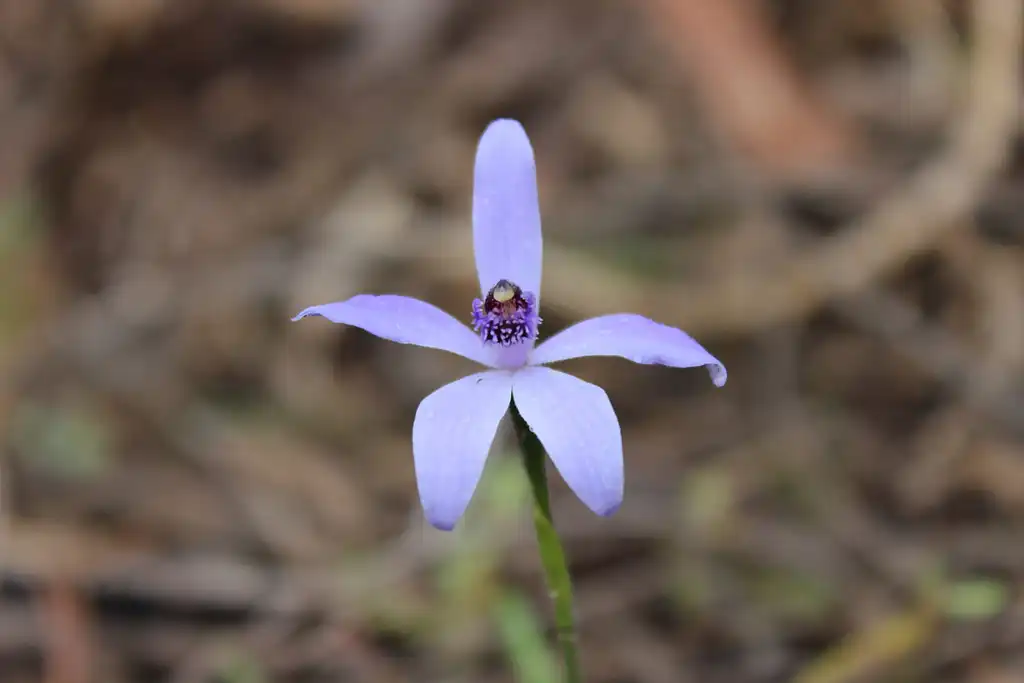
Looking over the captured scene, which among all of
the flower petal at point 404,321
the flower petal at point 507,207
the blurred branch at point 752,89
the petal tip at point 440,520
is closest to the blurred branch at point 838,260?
the blurred branch at point 752,89

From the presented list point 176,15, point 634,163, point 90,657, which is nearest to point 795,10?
point 634,163

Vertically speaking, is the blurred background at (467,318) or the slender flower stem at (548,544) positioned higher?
the blurred background at (467,318)

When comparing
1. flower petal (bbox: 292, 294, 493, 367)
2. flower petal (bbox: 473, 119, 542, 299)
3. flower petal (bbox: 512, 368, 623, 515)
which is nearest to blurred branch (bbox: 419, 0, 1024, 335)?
→ flower petal (bbox: 473, 119, 542, 299)

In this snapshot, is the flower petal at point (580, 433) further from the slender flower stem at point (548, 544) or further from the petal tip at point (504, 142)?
the petal tip at point (504, 142)

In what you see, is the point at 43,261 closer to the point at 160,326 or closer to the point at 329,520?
the point at 160,326

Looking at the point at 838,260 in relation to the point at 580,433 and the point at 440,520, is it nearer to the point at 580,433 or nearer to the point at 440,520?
the point at 580,433

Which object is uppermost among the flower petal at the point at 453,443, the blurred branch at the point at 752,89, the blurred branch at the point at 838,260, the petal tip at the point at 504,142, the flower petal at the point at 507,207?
the blurred branch at the point at 752,89
